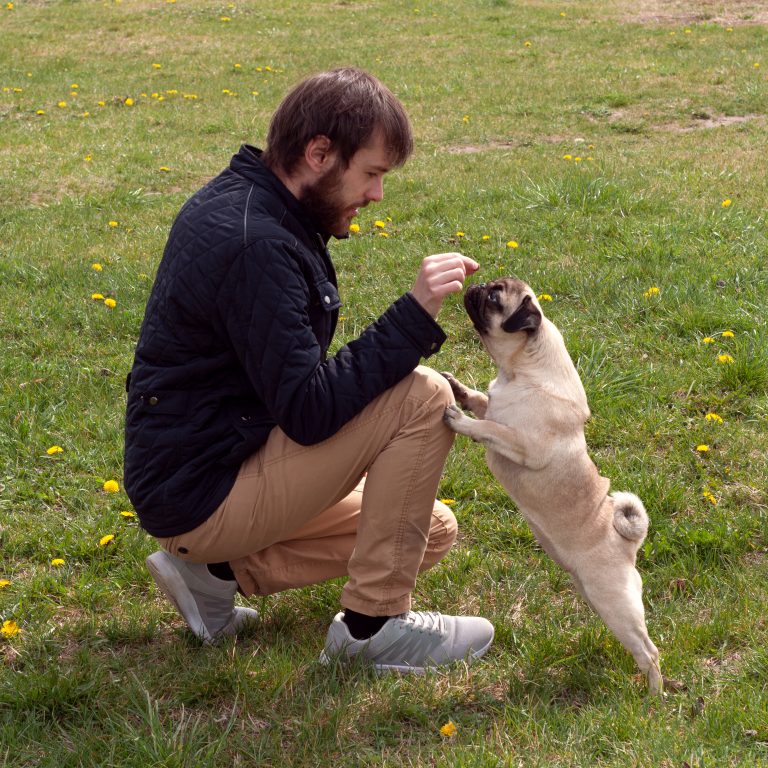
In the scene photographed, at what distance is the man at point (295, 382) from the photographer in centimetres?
252

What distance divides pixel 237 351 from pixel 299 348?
176 mm

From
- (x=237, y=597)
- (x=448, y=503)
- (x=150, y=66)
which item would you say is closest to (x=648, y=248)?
(x=448, y=503)

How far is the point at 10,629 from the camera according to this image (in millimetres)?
2898

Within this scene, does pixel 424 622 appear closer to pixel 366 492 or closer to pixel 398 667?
pixel 398 667

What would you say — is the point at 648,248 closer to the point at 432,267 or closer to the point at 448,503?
the point at 448,503

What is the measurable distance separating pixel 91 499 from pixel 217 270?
5.25 ft

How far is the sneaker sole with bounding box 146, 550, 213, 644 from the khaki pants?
104mm

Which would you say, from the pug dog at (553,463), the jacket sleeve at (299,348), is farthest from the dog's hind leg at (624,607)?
the jacket sleeve at (299,348)

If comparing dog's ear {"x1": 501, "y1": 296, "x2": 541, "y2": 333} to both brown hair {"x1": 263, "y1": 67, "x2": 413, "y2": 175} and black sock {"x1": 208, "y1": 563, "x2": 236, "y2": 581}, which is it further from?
black sock {"x1": 208, "y1": 563, "x2": 236, "y2": 581}

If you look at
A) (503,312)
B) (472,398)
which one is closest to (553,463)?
(472,398)

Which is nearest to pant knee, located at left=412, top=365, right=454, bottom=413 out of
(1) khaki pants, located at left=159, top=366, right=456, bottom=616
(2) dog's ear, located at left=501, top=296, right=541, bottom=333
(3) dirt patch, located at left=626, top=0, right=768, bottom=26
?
(1) khaki pants, located at left=159, top=366, right=456, bottom=616

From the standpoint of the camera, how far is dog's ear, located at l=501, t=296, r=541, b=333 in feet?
10.4

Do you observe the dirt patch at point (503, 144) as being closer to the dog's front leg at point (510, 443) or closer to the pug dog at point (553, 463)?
the pug dog at point (553, 463)

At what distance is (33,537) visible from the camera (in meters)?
3.45
